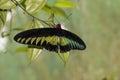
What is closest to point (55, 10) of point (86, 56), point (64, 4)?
point (64, 4)

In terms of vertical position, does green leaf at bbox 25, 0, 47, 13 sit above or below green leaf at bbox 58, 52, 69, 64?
above

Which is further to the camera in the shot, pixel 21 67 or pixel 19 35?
pixel 21 67

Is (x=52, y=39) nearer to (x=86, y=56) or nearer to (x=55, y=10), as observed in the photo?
(x=55, y=10)

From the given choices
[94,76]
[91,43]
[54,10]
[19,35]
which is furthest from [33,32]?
[91,43]

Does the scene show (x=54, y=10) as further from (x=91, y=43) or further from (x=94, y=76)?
(x=91, y=43)

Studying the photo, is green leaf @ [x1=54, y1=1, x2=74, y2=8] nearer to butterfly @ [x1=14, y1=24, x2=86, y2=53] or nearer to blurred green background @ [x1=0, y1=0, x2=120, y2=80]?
butterfly @ [x1=14, y1=24, x2=86, y2=53]

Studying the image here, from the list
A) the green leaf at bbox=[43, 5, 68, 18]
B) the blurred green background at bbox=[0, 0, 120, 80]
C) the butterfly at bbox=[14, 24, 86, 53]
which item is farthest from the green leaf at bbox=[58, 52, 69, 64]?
the blurred green background at bbox=[0, 0, 120, 80]
